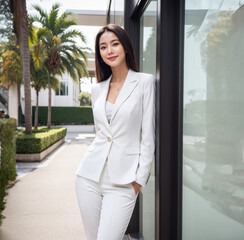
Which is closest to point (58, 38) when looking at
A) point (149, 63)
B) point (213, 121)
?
point (149, 63)

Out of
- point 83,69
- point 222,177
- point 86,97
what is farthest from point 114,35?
point 86,97

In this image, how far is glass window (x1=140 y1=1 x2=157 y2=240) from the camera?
2.45 meters

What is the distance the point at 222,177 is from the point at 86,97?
67.3 m

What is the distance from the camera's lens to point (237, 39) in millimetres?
1179

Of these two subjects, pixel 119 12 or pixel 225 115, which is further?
pixel 119 12

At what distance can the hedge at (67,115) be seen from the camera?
2759 centimetres

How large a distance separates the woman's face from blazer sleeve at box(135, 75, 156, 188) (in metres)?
0.30

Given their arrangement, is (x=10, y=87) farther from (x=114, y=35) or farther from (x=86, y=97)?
(x=86, y=97)

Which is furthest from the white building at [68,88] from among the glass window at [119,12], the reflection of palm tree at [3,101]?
the glass window at [119,12]

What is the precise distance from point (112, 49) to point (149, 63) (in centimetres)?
66

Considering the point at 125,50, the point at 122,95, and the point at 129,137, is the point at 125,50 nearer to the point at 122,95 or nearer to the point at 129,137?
the point at 122,95

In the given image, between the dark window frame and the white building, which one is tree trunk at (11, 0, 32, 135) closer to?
the white building

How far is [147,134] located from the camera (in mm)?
1834

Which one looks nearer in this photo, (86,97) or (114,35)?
(114,35)
